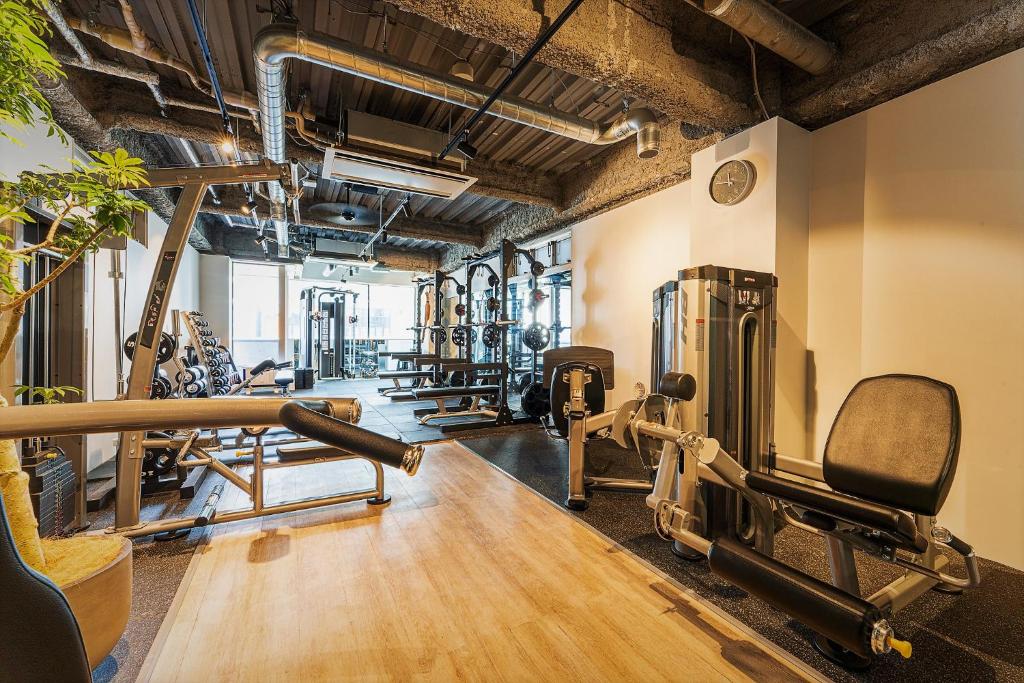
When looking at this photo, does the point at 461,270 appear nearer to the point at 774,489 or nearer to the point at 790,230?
the point at 790,230

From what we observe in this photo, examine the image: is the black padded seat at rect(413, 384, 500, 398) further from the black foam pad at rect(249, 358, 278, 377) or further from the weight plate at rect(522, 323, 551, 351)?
the black foam pad at rect(249, 358, 278, 377)

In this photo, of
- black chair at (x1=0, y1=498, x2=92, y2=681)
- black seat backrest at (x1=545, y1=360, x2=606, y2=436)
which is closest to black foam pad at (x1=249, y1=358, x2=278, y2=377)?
black seat backrest at (x1=545, y1=360, x2=606, y2=436)

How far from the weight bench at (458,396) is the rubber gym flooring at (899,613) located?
2.65 m

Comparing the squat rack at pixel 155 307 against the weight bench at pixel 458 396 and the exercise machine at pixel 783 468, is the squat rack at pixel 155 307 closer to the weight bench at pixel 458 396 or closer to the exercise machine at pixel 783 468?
the exercise machine at pixel 783 468

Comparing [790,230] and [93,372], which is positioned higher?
[790,230]

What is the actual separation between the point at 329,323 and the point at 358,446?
35.7 ft

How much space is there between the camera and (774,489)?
5.07 feet

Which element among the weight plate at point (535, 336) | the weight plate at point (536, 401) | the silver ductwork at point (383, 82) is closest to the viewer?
the silver ductwork at point (383, 82)

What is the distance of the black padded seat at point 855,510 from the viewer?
130cm

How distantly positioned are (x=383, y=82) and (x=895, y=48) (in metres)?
3.26

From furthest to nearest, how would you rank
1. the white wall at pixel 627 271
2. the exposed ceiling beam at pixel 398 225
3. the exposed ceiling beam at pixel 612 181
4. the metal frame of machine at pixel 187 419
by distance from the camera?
the exposed ceiling beam at pixel 398 225, the white wall at pixel 627 271, the exposed ceiling beam at pixel 612 181, the metal frame of machine at pixel 187 419

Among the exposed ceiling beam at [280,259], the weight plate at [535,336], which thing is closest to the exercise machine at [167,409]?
the weight plate at [535,336]

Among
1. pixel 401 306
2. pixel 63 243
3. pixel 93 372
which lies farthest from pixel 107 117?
pixel 401 306

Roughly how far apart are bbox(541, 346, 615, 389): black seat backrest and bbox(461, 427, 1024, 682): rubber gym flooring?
1767 mm
